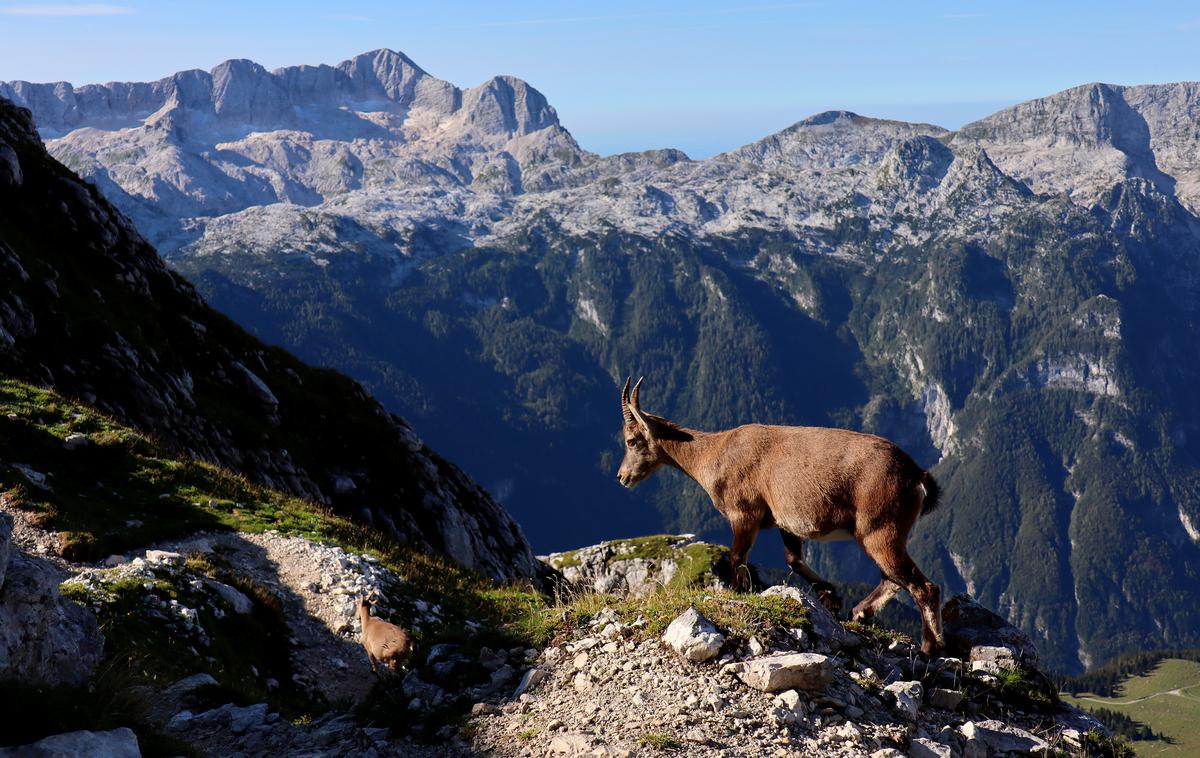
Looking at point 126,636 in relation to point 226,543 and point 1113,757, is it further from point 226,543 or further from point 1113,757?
point 1113,757

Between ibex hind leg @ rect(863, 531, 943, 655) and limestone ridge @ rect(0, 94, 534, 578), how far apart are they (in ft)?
83.3

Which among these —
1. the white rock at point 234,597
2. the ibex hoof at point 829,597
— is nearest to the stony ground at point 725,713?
the ibex hoof at point 829,597

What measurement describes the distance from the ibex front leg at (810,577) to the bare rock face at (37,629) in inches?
481

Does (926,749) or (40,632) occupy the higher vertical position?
(40,632)

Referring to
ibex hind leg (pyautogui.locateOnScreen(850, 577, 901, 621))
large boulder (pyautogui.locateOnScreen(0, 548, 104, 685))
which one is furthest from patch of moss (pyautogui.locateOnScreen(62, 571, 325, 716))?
ibex hind leg (pyautogui.locateOnScreen(850, 577, 901, 621))

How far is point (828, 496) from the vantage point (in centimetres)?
1716

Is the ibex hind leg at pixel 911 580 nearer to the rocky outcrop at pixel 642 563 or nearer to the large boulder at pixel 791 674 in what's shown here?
the large boulder at pixel 791 674

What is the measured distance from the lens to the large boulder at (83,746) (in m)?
9.56

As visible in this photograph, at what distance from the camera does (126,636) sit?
16297 mm

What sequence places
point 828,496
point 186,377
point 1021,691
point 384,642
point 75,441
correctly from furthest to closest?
point 186,377 < point 75,441 < point 384,642 < point 828,496 < point 1021,691

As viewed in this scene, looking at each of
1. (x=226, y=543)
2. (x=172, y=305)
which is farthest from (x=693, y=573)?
(x=172, y=305)

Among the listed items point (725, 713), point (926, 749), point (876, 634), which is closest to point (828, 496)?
point (876, 634)

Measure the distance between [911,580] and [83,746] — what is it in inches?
517

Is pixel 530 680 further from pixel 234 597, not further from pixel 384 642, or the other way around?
pixel 234 597
